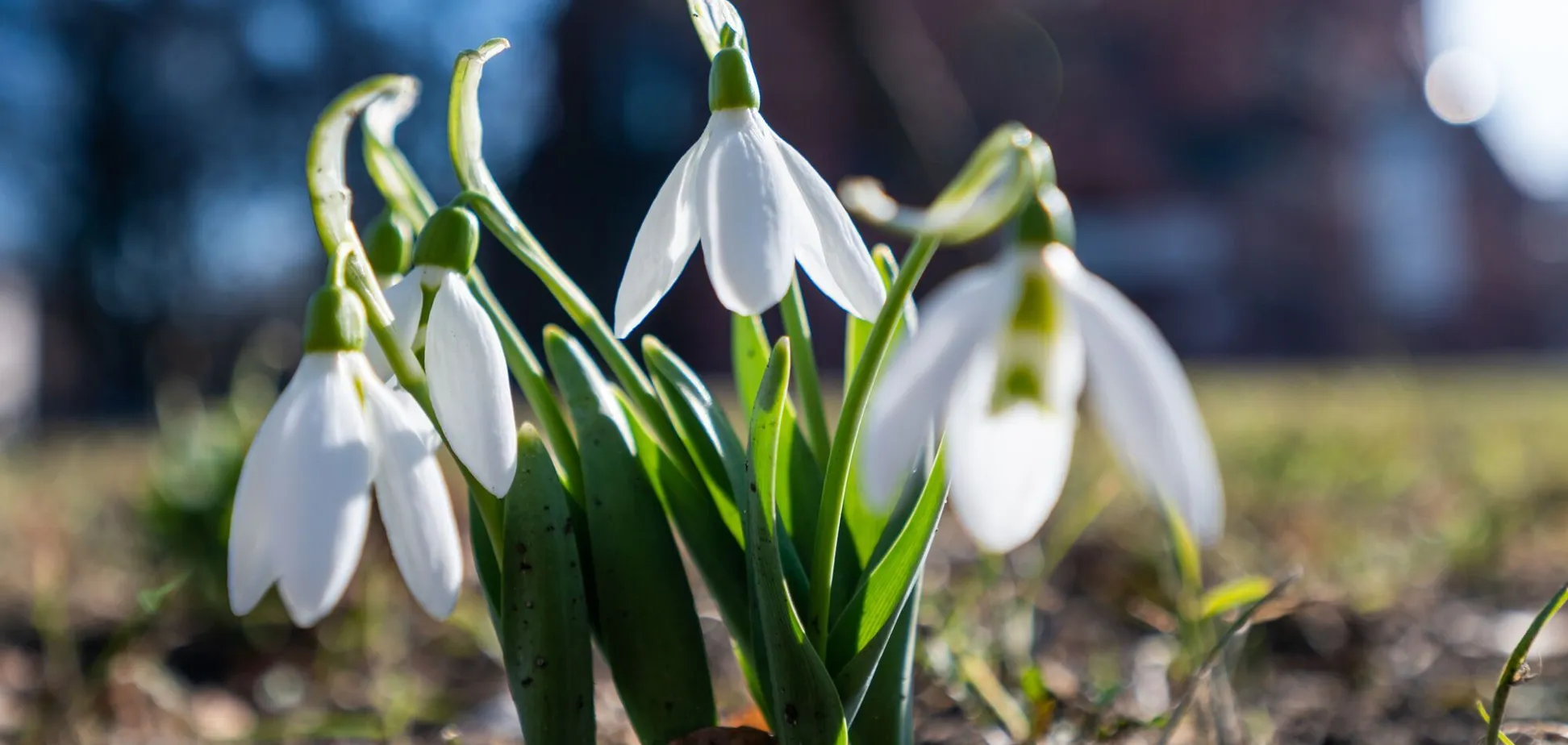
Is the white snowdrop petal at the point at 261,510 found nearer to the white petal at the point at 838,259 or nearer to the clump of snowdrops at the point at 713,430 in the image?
the clump of snowdrops at the point at 713,430

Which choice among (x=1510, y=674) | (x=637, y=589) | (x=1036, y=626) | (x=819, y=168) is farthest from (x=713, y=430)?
(x=819, y=168)

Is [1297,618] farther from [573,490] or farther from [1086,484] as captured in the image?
[573,490]

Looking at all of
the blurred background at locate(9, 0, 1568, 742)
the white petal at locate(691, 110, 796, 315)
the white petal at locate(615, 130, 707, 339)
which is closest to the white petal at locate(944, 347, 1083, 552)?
the white petal at locate(691, 110, 796, 315)

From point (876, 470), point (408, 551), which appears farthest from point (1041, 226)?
point (408, 551)

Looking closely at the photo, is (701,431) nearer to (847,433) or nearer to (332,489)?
(847,433)

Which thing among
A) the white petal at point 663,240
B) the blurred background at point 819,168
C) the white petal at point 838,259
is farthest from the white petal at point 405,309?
the blurred background at point 819,168

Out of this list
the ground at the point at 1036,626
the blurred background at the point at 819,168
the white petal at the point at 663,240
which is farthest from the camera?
the blurred background at the point at 819,168

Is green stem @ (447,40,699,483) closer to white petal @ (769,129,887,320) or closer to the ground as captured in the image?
white petal @ (769,129,887,320)
